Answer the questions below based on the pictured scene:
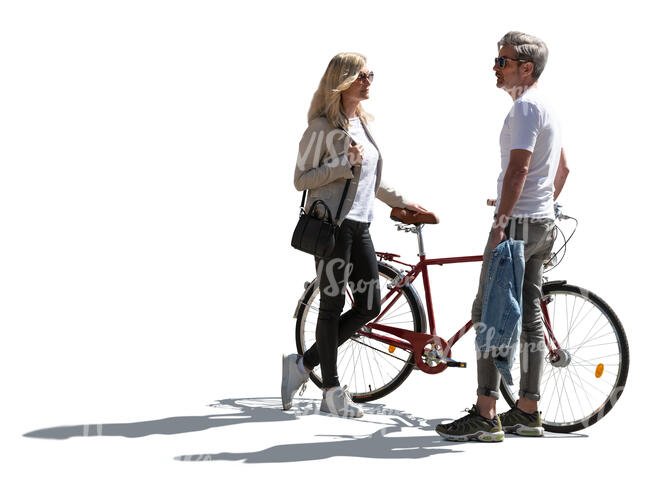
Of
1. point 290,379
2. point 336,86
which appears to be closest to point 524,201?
point 336,86

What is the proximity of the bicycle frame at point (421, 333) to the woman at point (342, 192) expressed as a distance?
0.27 meters

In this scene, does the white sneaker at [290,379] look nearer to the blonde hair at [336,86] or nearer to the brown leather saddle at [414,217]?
the brown leather saddle at [414,217]

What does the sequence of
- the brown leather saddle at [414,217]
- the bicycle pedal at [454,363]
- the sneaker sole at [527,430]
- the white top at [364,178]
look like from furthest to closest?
the brown leather saddle at [414,217]
the bicycle pedal at [454,363]
the white top at [364,178]
the sneaker sole at [527,430]

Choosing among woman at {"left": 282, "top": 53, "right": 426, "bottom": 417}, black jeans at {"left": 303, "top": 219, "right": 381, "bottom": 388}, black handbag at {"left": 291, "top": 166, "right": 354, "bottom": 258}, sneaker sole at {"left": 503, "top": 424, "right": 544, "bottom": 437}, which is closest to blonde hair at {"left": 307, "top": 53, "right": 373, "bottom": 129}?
woman at {"left": 282, "top": 53, "right": 426, "bottom": 417}

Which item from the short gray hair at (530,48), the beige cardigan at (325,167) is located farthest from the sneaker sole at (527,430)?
the short gray hair at (530,48)

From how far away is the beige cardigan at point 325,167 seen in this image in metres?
6.29

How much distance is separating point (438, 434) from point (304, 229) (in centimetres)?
157

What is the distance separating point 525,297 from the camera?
6184 mm

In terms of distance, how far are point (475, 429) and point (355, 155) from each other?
1894mm

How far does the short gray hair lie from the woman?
974 mm

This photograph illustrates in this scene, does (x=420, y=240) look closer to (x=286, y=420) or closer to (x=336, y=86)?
(x=336, y=86)

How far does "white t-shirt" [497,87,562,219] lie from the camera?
5691 mm

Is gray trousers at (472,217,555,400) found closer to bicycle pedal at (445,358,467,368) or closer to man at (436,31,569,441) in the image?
man at (436,31,569,441)

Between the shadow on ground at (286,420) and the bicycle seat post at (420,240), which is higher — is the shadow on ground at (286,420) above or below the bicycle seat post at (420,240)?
below
